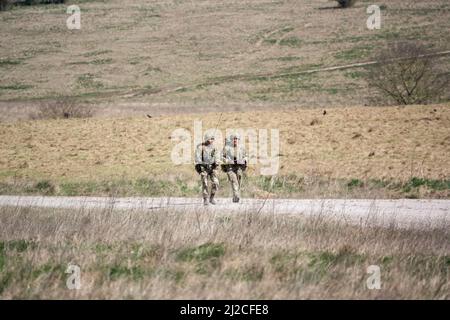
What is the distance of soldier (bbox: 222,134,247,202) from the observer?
15383mm

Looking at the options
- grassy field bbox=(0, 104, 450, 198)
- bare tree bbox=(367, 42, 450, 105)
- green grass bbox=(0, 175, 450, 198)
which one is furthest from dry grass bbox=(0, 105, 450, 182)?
bare tree bbox=(367, 42, 450, 105)

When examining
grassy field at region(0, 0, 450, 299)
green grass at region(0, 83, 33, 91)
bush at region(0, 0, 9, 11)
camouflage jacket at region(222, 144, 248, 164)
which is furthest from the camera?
bush at region(0, 0, 9, 11)

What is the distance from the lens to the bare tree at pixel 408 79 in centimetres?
3084

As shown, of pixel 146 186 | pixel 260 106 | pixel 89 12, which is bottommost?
pixel 146 186

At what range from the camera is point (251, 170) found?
2242cm

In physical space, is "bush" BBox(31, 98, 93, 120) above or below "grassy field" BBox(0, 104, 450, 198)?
above

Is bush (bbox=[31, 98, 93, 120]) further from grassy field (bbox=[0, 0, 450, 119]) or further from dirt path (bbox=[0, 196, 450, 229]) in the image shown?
dirt path (bbox=[0, 196, 450, 229])

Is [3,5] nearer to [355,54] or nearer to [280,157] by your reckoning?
[355,54]

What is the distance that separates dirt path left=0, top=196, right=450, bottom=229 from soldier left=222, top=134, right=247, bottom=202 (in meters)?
0.65

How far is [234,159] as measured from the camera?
15.4 metres

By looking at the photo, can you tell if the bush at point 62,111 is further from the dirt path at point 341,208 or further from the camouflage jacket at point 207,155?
the camouflage jacket at point 207,155
